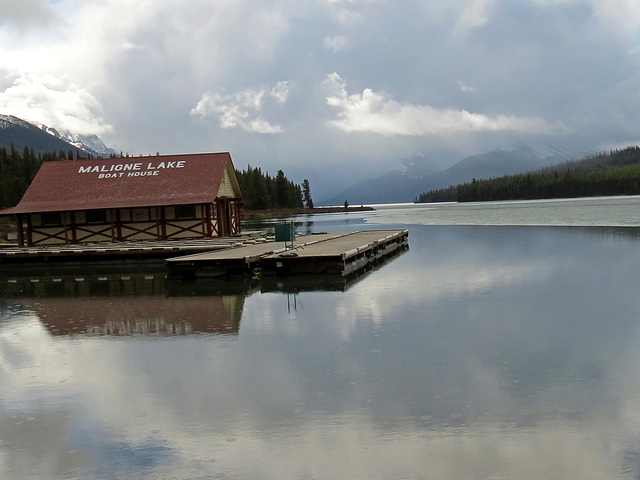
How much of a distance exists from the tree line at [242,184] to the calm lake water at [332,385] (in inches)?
2743

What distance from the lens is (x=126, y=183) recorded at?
35625 millimetres

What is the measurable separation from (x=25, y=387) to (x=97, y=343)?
111 inches

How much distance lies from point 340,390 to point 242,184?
359 ft

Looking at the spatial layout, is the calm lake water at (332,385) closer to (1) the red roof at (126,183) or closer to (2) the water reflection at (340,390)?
(2) the water reflection at (340,390)

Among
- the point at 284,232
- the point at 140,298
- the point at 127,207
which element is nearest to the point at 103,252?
the point at 127,207

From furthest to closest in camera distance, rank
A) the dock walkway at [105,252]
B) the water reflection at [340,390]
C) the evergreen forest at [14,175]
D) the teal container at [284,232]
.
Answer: the evergreen forest at [14,175] → the dock walkway at [105,252] → the teal container at [284,232] → the water reflection at [340,390]

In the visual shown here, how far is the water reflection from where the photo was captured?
21.7ft

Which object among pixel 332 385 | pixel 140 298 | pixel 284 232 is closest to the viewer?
pixel 332 385

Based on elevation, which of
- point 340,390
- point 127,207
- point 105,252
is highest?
point 127,207

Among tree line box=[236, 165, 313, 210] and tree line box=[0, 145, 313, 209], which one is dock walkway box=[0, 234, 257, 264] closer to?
tree line box=[0, 145, 313, 209]

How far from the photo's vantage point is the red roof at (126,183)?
110ft

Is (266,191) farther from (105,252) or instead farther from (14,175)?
(105,252)

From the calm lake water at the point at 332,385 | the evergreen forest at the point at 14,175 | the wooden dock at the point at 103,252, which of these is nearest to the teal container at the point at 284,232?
the wooden dock at the point at 103,252

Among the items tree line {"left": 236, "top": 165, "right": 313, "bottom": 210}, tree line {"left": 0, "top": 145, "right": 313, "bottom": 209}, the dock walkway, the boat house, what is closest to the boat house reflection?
the dock walkway
